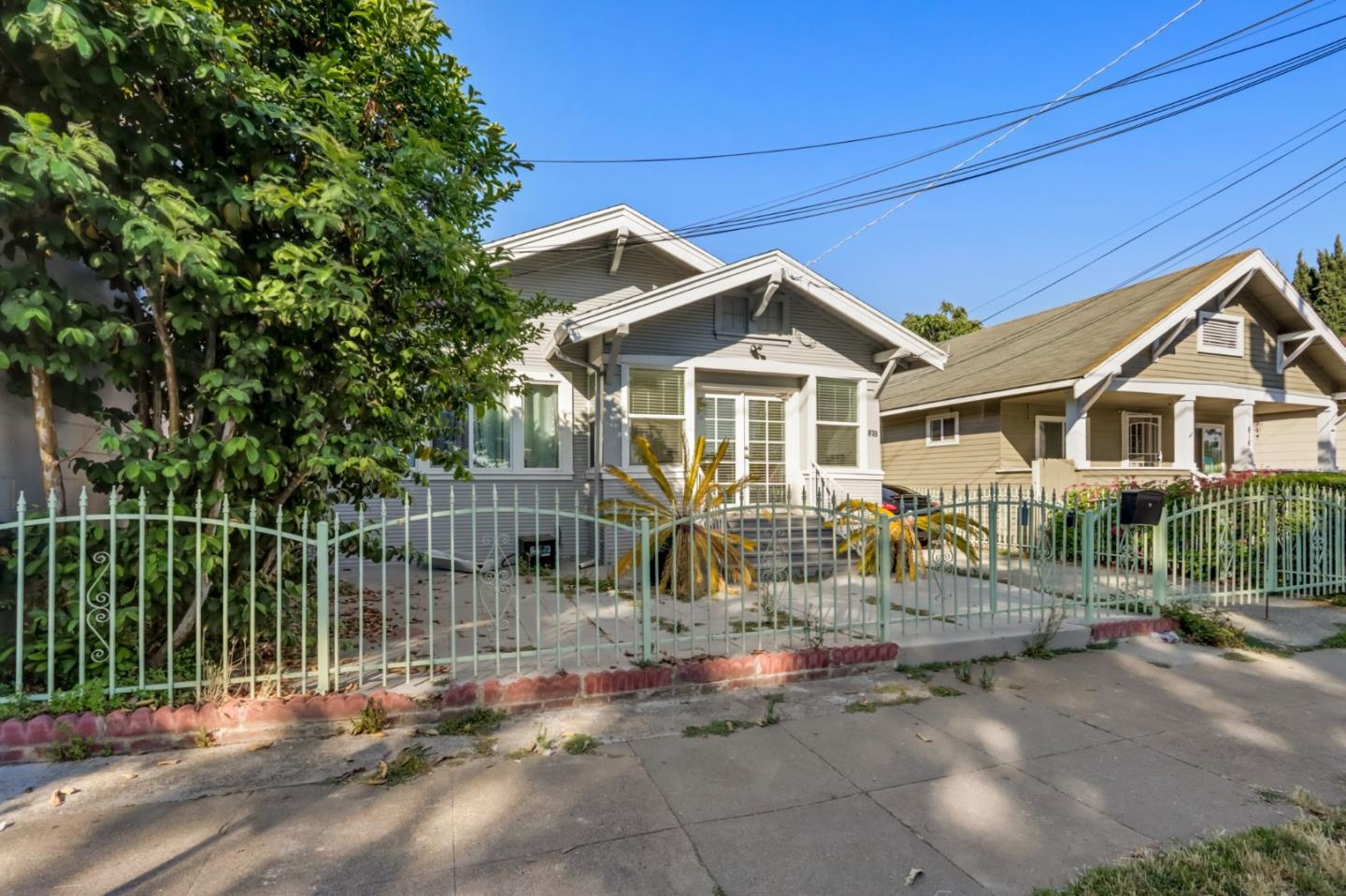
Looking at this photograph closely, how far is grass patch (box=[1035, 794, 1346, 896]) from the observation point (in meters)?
2.59

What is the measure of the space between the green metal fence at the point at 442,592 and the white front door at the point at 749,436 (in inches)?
63.1

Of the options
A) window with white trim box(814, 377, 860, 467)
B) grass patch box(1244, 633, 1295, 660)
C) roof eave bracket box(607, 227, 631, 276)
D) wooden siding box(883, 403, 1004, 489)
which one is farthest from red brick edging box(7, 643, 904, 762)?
wooden siding box(883, 403, 1004, 489)

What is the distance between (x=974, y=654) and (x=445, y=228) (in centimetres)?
548

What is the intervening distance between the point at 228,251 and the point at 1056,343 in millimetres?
16095

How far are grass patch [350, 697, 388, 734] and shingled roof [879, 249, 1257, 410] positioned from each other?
12037mm

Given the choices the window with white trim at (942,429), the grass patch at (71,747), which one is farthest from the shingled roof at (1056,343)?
the grass patch at (71,747)

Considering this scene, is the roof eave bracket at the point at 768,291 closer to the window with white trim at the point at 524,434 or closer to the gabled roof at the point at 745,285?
the gabled roof at the point at 745,285

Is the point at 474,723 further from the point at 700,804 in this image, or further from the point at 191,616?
the point at 191,616

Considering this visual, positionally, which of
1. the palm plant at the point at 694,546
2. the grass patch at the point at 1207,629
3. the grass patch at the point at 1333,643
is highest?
the palm plant at the point at 694,546

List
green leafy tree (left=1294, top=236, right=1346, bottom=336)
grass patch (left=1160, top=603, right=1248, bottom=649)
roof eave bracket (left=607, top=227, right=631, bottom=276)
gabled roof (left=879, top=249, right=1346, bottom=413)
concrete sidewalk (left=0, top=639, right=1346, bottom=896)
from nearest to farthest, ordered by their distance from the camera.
Result: concrete sidewalk (left=0, top=639, right=1346, bottom=896), grass patch (left=1160, top=603, right=1248, bottom=649), roof eave bracket (left=607, top=227, right=631, bottom=276), gabled roof (left=879, top=249, right=1346, bottom=413), green leafy tree (left=1294, top=236, right=1346, bottom=336)

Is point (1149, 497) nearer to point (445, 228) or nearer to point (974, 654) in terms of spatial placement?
point (974, 654)

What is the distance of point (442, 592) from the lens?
820 cm

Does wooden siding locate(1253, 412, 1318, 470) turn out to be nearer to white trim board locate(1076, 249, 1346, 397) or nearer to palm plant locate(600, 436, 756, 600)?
white trim board locate(1076, 249, 1346, 397)

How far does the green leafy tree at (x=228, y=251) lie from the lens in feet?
11.2
